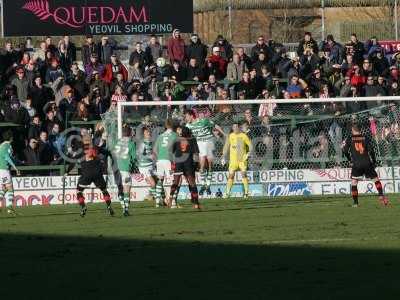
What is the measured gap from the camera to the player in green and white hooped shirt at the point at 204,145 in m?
35.2

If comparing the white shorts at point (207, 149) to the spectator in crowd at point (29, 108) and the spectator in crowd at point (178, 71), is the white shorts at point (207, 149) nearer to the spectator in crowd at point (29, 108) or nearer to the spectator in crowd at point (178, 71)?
the spectator in crowd at point (178, 71)

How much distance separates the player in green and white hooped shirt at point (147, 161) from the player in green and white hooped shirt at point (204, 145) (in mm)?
2490

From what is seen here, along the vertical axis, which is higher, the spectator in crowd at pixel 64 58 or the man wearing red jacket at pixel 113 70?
the spectator in crowd at pixel 64 58

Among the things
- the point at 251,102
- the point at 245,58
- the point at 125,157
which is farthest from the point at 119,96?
the point at 125,157

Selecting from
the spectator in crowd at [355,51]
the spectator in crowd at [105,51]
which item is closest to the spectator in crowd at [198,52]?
the spectator in crowd at [105,51]

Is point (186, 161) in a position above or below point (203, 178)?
above

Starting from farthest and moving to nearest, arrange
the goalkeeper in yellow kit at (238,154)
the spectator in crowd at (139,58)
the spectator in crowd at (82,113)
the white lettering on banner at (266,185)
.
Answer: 1. the spectator in crowd at (139,58)
2. the spectator in crowd at (82,113)
3. the white lettering on banner at (266,185)
4. the goalkeeper in yellow kit at (238,154)

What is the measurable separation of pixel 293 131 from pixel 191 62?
13.2 ft

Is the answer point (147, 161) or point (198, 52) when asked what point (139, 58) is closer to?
point (198, 52)

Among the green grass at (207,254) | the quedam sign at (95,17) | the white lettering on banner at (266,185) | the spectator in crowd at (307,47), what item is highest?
the quedam sign at (95,17)

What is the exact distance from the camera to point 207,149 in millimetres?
35344

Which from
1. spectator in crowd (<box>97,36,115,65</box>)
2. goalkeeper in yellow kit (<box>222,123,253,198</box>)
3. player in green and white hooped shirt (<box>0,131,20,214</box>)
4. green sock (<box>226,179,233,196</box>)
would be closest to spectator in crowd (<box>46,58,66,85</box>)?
spectator in crowd (<box>97,36,115,65</box>)

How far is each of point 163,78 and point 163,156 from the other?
22.9 feet

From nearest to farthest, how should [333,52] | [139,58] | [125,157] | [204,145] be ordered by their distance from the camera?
1. [125,157]
2. [204,145]
3. [139,58]
4. [333,52]
